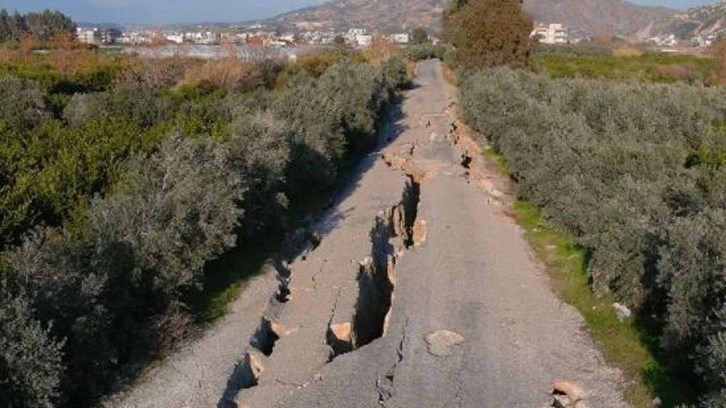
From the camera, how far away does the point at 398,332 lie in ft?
45.5

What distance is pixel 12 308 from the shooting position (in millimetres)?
10102

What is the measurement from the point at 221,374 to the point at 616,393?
241 inches

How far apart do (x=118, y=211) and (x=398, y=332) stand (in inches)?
223

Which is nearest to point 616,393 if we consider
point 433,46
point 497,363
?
point 497,363

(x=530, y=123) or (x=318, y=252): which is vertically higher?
(x=530, y=123)

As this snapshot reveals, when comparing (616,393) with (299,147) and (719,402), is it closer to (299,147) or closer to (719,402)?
(719,402)

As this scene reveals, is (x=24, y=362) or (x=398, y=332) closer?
(x=24, y=362)

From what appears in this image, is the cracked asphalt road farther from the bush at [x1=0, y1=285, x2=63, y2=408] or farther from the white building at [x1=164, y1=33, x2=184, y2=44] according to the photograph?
the white building at [x1=164, y1=33, x2=184, y2=44]

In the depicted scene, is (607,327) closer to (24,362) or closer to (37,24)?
(24,362)

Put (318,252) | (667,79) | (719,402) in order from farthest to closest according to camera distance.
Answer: (667,79)
(318,252)
(719,402)

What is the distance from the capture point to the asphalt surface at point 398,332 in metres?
11.5

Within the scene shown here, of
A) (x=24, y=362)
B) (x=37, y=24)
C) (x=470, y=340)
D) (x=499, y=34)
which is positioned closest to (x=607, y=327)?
(x=470, y=340)

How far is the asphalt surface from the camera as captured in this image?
454 inches

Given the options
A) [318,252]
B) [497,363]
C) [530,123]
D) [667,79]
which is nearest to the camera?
Answer: [497,363]
